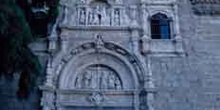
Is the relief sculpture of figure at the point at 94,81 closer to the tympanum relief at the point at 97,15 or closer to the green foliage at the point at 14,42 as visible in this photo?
the tympanum relief at the point at 97,15

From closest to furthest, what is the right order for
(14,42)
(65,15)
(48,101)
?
(14,42), (48,101), (65,15)

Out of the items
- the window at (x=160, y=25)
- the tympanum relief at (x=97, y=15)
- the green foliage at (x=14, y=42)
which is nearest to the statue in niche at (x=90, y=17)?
the tympanum relief at (x=97, y=15)

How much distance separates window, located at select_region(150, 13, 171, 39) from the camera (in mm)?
9992

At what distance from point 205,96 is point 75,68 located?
339 cm

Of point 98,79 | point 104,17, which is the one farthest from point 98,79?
→ point 104,17

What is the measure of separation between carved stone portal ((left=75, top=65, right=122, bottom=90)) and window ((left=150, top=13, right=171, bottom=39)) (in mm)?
1680

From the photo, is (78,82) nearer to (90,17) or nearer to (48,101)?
(48,101)

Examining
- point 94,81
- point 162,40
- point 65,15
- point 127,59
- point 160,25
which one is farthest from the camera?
point 160,25

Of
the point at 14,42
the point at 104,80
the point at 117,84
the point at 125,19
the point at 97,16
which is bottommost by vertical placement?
the point at 117,84

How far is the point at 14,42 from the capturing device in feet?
21.1

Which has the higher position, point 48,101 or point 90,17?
point 90,17

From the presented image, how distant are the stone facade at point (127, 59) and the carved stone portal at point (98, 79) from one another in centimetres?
3

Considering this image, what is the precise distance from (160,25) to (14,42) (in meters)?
4.87

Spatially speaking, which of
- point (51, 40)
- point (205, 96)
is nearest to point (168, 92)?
point (205, 96)
